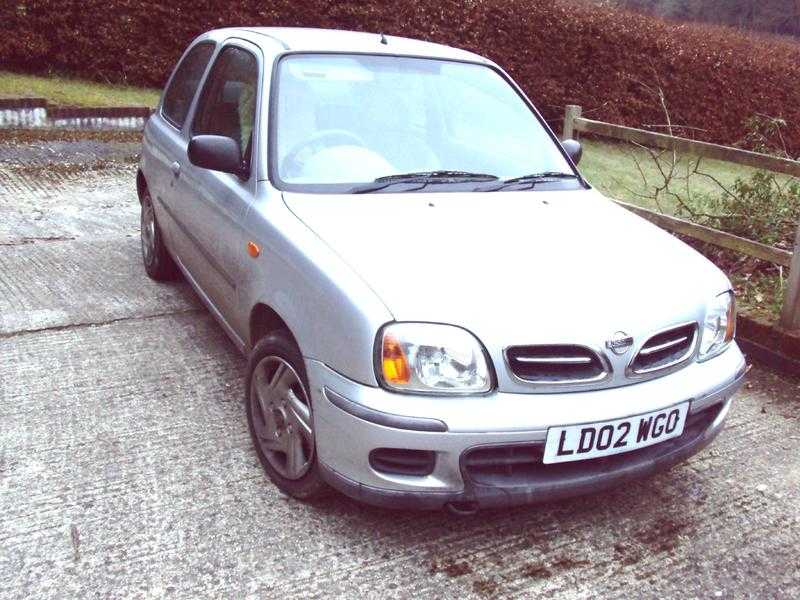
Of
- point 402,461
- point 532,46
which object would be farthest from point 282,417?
point 532,46

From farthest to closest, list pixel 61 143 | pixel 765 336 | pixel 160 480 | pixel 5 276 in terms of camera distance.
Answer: pixel 61 143 < pixel 5 276 < pixel 765 336 < pixel 160 480

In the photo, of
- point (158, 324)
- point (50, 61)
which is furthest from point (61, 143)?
point (158, 324)

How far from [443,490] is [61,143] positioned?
7.54 meters

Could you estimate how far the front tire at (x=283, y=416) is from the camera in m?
2.80

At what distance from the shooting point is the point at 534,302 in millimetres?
2564

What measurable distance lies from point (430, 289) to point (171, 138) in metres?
2.51

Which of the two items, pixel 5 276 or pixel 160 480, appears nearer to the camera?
pixel 160 480

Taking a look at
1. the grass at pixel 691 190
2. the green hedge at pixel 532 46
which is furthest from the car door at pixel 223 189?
the green hedge at pixel 532 46

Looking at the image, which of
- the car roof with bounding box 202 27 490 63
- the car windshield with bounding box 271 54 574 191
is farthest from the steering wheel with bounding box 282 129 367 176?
the car roof with bounding box 202 27 490 63

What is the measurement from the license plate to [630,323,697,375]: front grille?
15cm

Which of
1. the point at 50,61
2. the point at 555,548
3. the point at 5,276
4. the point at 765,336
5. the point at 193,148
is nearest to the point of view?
the point at 555,548

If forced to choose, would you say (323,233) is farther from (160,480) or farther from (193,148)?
(160,480)

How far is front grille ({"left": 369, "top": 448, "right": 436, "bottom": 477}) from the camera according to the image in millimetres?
2482

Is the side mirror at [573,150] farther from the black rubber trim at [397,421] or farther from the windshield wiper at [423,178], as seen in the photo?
the black rubber trim at [397,421]
